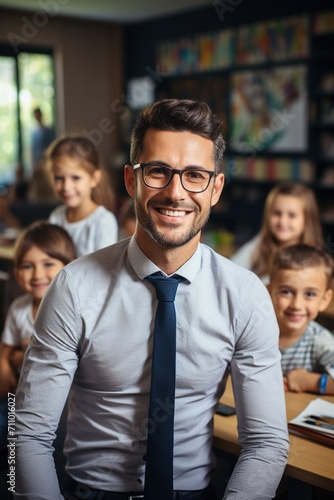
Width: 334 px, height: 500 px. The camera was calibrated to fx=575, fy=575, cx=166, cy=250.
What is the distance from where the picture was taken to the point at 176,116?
53.3 inches

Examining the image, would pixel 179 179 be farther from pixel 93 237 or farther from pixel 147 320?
pixel 93 237

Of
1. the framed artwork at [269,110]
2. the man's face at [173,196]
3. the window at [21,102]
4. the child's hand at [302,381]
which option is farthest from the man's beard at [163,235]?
the window at [21,102]

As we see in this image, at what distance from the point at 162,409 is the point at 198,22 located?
22.0ft

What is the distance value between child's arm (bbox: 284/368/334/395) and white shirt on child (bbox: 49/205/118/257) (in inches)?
44.4

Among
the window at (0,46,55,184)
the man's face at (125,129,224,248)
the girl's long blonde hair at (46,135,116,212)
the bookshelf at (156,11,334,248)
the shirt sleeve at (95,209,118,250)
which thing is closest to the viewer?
the man's face at (125,129,224,248)

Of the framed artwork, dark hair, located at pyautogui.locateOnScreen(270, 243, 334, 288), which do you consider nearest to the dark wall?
the framed artwork

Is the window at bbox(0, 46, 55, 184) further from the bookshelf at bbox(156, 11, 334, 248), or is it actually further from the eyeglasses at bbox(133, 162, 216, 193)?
the eyeglasses at bbox(133, 162, 216, 193)

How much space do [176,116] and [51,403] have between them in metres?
0.75

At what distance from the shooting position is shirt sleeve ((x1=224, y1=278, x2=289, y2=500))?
1394 mm

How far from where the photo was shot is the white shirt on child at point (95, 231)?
2672mm

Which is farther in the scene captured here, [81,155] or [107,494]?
[81,155]

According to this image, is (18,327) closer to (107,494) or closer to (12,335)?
(12,335)

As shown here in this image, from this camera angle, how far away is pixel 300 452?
57.1 inches

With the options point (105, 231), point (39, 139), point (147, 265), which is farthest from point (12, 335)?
point (39, 139)
